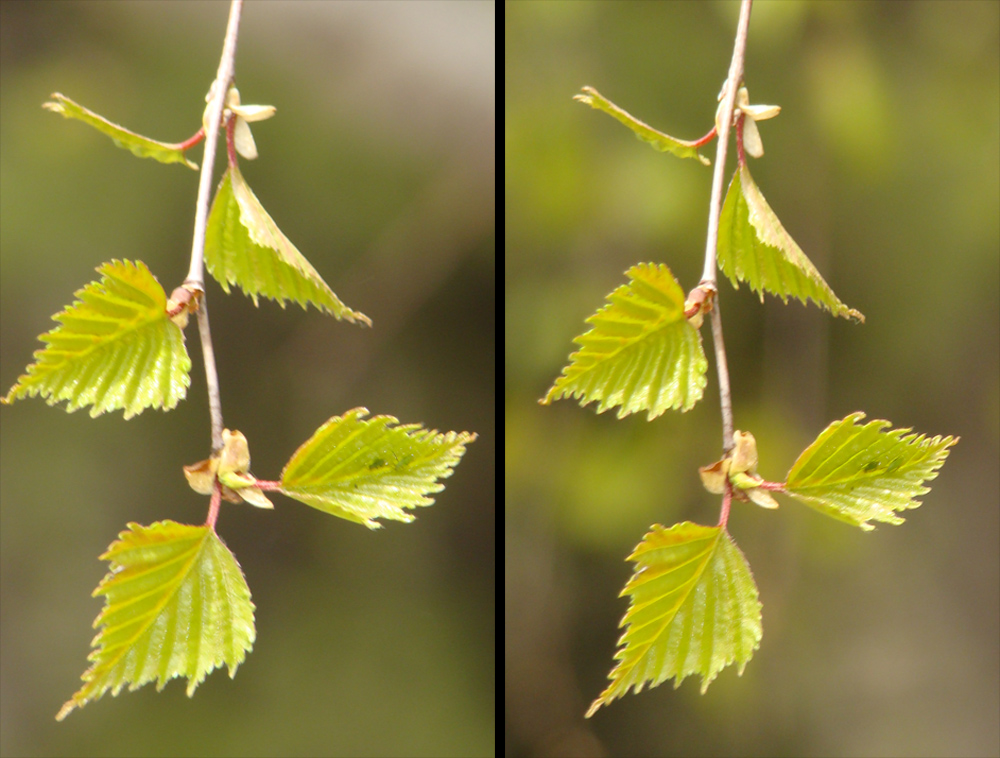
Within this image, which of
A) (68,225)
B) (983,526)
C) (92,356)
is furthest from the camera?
(983,526)

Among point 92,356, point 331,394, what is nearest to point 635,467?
point 331,394

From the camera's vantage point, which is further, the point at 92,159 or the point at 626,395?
the point at 92,159

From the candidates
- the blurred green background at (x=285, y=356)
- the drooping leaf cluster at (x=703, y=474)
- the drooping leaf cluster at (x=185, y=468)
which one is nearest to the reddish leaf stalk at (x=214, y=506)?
the drooping leaf cluster at (x=185, y=468)

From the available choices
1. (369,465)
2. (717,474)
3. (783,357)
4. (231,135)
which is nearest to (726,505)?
(717,474)

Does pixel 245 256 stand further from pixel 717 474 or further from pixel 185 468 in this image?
pixel 717 474

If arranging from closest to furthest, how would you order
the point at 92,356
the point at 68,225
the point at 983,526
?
the point at 92,356, the point at 68,225, the point at 983,526

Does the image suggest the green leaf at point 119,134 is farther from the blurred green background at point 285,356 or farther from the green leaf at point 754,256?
the blurred green background at point 285,356

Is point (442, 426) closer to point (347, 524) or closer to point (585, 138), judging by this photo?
point (347, 524)
